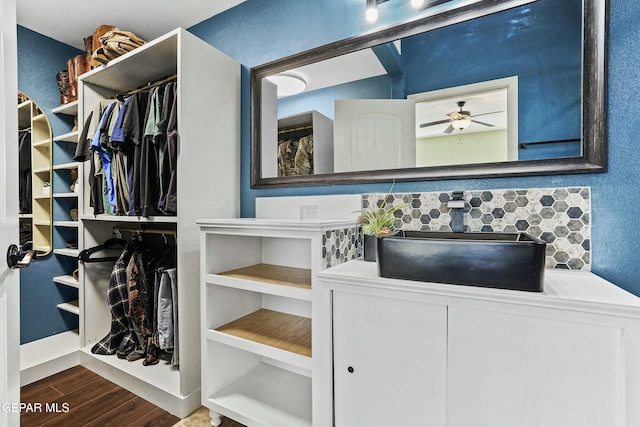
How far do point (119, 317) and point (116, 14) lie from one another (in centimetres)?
209

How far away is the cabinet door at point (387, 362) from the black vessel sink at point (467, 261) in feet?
0.35

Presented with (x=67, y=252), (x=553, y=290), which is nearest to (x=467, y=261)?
(x=553, y=290)

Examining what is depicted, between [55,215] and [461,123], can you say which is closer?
[461,123]

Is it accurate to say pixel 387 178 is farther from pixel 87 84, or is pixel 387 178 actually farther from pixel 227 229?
pixel 87 84

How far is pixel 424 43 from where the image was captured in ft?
4.58

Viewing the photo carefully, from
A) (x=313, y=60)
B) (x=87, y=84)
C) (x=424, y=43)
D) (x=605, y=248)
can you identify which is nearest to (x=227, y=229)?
(x=313, y=60)

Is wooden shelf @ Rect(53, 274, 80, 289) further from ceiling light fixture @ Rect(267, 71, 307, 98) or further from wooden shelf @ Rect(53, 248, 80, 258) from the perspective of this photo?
ceiling light fixture @ Rect(267, 71, 307, 98)

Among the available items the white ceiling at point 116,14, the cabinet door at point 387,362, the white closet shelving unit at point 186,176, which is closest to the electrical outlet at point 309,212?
the white closet shelving unit at point 186,176

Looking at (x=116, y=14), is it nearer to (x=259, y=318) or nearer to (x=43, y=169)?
(x=43, y=169)

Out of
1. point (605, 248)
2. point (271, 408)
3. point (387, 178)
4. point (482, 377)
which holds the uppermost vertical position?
point (387, 178)

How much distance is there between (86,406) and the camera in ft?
5.58

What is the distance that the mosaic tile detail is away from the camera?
122 centimetres

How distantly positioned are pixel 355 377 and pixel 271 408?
2.11 feet

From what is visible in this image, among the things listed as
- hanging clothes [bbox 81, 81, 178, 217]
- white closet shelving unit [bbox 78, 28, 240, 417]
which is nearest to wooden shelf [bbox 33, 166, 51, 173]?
white closet shelving unit [bbox 78, 28, 240, 417]
